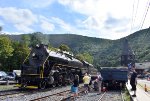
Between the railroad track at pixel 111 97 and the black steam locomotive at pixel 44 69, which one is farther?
the black steam locomotive at pixel 44 69

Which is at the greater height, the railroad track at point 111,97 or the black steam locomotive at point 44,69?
the black steam locomotive at point 44,69

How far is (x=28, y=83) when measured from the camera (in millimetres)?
28031

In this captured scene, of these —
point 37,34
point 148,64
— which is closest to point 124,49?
point 148,64

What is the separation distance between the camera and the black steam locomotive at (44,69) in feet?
90.4

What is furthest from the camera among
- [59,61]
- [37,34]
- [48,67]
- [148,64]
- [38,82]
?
[37,34]

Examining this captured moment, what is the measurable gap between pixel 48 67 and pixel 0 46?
40679 millimetres

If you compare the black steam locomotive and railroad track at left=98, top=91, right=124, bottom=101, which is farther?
the black steam locomotive

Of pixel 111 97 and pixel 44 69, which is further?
pixel 44 69

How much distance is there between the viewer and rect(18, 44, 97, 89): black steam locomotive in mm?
27547

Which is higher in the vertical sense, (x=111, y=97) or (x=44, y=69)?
(x=44, y=69)

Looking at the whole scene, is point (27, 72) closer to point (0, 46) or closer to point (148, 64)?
point (0, 46)

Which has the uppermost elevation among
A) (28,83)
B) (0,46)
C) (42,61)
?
(0,46)

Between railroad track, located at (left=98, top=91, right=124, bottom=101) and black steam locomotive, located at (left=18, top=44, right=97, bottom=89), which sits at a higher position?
black steam locomotive, located at (left=18, top=44, right=97, bottom=89)

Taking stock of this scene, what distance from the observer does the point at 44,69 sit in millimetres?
28766
